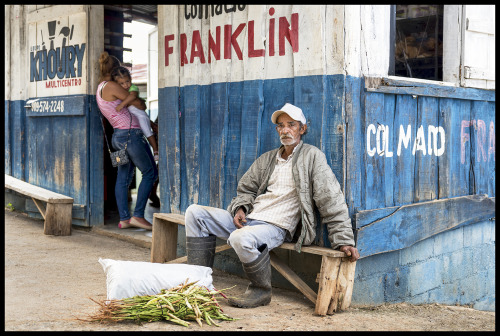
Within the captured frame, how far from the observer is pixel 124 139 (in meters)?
6.66

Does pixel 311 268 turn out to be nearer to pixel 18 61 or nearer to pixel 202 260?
pixel 202 260

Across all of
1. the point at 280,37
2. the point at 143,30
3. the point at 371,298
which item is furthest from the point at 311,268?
the point at 143,30

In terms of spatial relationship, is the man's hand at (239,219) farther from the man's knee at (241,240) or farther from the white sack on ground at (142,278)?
the white sack on ground at (142,278)

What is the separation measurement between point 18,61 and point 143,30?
248 inches

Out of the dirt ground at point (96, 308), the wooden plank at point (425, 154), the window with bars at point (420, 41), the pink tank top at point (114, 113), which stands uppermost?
the window with bars at point (420, 41)

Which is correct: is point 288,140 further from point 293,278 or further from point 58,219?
point 58,219

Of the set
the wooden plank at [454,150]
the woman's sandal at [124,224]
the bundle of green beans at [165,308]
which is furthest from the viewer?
the woman's sandal at [124,224]

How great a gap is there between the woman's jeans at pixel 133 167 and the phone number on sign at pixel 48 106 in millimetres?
969

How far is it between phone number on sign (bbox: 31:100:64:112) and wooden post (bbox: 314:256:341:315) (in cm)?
430

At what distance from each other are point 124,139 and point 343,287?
11.0ft

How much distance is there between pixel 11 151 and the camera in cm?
824

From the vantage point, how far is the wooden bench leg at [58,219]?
6.82 meters

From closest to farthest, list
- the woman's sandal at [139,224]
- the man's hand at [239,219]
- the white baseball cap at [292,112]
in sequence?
the white baseball cap at [292,112]
the man's hand at [239,219]
the woman's sandal at [139,224]

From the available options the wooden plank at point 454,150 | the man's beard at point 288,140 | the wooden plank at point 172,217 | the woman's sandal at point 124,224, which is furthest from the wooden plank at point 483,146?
the woman's sandal at point 124,224
